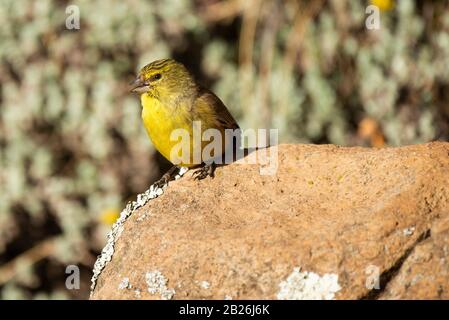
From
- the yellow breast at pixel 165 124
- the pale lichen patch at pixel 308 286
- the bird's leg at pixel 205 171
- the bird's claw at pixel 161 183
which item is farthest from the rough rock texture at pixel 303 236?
the yellow breast at pixel 165 124

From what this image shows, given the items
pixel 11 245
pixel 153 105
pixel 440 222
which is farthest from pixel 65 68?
pixel 440 222

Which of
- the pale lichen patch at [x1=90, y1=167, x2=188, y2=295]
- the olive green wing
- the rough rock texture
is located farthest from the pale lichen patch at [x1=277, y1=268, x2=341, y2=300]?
the olive green wing

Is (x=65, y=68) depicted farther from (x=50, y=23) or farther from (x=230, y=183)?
(x=230, y=183)

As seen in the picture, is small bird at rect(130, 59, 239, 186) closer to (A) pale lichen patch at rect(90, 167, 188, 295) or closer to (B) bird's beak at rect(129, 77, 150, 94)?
(B) bird's beak at rect(129, 77, 150, 94)

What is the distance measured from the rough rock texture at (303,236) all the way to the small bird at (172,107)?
0.70 meters

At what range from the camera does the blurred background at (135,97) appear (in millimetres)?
7860

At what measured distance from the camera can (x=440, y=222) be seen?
12.9 feet

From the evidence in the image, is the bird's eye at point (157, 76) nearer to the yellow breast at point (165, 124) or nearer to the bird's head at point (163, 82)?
the bird's head at point (163, 82)

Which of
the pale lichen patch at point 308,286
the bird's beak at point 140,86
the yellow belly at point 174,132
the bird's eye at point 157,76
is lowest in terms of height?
the pale lichen patch at point 308,286

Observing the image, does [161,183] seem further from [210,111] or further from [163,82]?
[163,82]

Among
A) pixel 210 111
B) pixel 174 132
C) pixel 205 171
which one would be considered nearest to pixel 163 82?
pixel 210 111

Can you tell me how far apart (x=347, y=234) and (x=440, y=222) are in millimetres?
425

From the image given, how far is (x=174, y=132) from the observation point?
5574 mm

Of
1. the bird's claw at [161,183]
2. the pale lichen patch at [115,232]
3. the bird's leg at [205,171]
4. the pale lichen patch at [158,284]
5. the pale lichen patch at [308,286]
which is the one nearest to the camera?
the pale lichen patch at [308,286]
